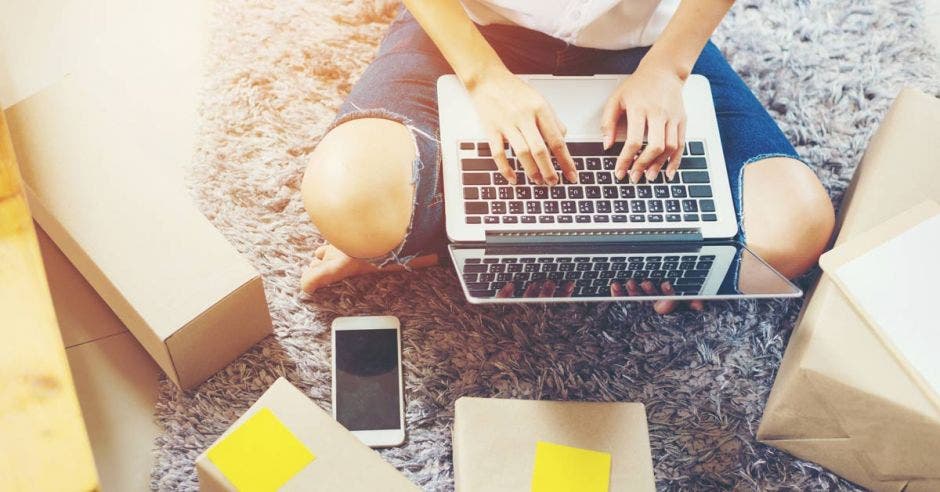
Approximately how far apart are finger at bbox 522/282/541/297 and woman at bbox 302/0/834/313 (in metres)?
0.14

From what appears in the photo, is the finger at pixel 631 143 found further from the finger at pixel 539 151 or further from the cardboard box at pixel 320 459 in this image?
the cardboard box at pixel 320 459

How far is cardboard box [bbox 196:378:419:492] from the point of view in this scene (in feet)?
2.75

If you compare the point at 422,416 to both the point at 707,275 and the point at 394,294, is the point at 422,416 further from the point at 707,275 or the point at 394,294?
the point at 707,275

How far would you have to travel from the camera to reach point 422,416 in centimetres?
103

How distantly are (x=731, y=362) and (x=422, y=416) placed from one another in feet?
1.48

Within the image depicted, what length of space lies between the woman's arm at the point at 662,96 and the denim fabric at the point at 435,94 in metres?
0.08

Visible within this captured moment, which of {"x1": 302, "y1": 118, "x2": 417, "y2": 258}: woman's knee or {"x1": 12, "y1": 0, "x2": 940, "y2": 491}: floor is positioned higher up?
{"x1": 302, "y1": 118, "x2": 417, "y2": 258}: woman's knee

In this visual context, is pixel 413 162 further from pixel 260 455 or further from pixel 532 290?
pixel 260 455

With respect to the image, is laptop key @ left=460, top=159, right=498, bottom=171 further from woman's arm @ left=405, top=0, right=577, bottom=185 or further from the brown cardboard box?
the brown cardboard box

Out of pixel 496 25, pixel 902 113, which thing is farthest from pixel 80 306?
pixel 902 113

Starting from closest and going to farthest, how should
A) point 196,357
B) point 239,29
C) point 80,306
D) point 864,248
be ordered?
1. point 864,248
2. point 196,357
3. point 80,306
4. point 239,29

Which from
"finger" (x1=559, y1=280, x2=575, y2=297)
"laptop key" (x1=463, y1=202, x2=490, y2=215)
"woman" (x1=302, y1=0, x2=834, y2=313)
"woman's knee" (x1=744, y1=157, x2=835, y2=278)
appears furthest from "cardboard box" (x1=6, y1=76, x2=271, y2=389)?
"woman's knee" (x1=744, y1=157, x2=835, y2=278)

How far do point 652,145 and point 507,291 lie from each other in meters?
0.25

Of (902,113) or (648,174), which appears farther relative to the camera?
(902,113)
